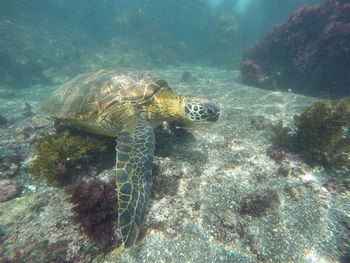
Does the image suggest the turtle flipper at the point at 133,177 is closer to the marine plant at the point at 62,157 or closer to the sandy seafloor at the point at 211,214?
the sandy seafloor at the point at 211,214

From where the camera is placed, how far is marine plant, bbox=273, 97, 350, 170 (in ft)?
12.8

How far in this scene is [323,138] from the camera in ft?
13.5

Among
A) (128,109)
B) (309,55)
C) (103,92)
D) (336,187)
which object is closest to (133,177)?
(128,109)

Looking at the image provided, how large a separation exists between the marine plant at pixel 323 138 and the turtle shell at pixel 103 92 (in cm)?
382

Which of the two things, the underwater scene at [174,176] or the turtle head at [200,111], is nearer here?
the underwater scene at [174,176]

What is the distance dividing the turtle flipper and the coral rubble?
33.6 feet

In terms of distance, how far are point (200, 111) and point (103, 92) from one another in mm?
2508

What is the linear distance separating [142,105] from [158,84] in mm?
846

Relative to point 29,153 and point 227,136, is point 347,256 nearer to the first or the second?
point 227,136

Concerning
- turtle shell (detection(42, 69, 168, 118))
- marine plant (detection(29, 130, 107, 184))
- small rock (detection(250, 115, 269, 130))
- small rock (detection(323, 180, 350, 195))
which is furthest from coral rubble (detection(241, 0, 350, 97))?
marine plant (detection(29, 130, 107, 184))

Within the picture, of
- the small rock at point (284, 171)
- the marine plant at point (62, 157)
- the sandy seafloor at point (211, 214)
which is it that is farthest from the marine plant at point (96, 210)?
the small rock at point (284, 171)

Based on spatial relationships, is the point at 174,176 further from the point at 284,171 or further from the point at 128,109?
the point at 284,171

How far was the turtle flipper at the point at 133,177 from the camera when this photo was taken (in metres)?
2.21

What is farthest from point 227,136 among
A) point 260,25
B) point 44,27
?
point 260,25
